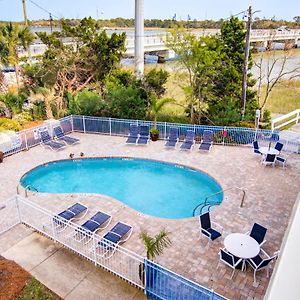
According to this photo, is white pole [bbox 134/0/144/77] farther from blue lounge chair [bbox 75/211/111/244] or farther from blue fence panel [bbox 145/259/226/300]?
blue fence panel [bbox 145/259/226/300]

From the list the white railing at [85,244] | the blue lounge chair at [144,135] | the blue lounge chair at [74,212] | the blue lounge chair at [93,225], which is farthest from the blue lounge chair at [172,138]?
the white railing at [85,244]

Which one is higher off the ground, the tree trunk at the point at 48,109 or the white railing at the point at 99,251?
the tree trunk at the point at 48,109

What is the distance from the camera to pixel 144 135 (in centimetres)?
1811

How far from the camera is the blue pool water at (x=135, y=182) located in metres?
13.1

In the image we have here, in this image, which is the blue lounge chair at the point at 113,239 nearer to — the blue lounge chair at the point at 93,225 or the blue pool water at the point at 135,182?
the blue lounge chair at the point at 93,225

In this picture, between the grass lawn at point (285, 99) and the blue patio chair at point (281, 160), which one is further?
the grass lawn at point (285, 99)

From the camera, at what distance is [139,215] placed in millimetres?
11227

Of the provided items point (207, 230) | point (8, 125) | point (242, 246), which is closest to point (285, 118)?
point (207, 230)

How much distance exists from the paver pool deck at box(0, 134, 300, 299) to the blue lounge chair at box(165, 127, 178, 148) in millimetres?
458

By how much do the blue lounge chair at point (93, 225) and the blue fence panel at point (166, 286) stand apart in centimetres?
242

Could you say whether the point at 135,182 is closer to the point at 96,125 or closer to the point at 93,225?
the point at 93,225

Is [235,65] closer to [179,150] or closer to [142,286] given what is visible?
[179,150]

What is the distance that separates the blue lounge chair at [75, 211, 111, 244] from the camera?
948cm

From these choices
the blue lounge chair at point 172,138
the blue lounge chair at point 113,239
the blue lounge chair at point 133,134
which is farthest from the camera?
the blue lounge chair at point 133,134
